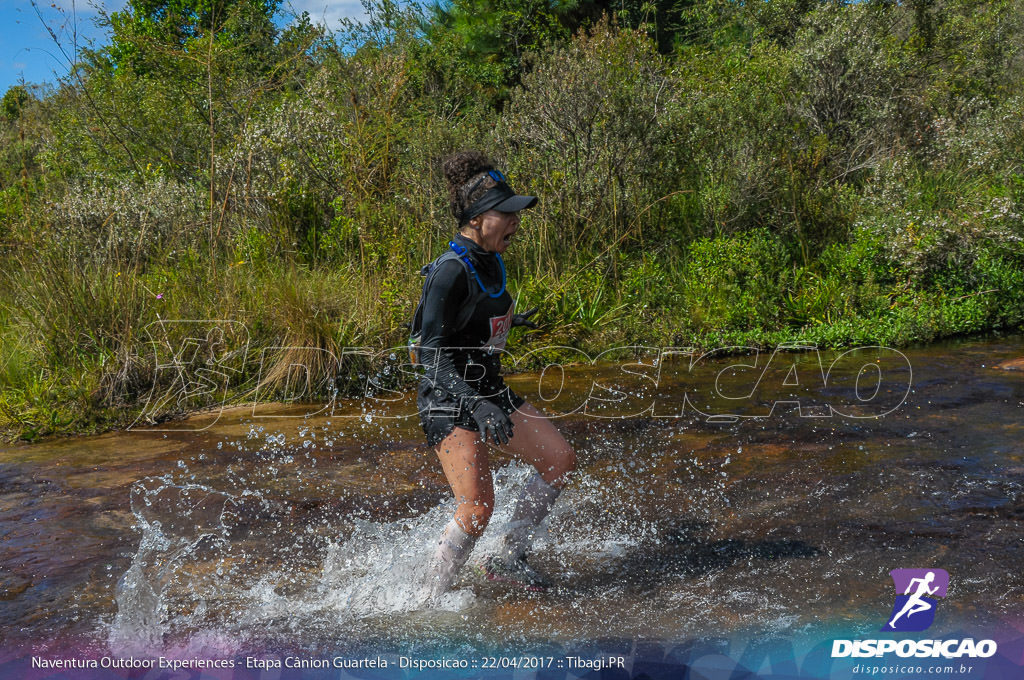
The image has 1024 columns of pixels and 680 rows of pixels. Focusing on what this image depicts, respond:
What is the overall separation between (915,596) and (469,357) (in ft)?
6.77

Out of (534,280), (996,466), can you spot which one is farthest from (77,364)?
(996,466)

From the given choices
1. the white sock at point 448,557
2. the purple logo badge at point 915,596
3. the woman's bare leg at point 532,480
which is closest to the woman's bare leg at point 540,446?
the woman's bare leg at point 532,480

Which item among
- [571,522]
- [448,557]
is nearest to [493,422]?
[448,557]

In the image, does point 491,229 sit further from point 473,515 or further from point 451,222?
point 451,222

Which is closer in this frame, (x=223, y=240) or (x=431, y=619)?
(x=431, y=619)

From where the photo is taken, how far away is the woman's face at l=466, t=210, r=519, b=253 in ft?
11.6

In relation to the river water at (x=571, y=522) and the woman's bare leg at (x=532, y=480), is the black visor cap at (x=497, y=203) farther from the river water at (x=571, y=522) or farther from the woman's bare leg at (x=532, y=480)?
the river water at (x=571, y=522)

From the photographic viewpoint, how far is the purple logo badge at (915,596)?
3355mm

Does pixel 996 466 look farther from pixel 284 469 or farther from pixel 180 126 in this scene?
pixel 180 126

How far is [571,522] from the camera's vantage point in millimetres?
4797

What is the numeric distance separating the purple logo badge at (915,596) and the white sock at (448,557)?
1679 millimetres

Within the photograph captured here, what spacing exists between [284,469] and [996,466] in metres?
4.40

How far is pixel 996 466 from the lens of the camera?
4977 mm

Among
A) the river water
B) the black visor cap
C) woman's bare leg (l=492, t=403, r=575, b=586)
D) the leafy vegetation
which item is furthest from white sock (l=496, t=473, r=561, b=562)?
the leafy vegetation
